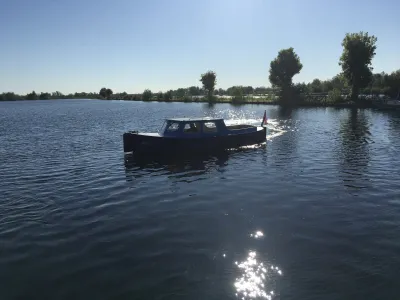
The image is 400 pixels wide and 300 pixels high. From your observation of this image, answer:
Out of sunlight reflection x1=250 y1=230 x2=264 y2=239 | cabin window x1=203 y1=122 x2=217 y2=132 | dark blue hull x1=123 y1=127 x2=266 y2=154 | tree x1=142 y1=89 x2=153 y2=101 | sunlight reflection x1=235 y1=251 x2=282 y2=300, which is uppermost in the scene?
tree x1=142 y1=89 x2=153 y2=101

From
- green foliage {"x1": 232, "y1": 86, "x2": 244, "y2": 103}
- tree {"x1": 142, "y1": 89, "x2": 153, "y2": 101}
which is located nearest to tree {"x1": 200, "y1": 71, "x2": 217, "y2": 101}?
green foliage {"x1": 232, "y1": 86, "x2": 244, "y2": 103}

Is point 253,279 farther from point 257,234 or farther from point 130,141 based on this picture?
point 130,141

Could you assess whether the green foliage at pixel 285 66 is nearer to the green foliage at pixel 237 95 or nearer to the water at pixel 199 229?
the green foliage at pixel 237 95

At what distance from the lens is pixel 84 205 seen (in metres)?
15.5

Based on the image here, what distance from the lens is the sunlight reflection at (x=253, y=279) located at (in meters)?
8.68

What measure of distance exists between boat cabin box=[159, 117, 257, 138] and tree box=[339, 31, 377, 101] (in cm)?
7551

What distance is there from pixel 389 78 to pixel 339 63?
21.1m

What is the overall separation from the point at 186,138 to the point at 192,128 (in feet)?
5.90

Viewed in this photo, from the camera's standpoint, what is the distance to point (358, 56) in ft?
289

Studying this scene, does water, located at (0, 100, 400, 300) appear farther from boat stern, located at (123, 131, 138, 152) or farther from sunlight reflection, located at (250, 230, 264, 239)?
boat stern, located at (123, 131, 138, 152)

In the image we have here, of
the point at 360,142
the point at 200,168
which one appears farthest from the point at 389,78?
the point at 200,168

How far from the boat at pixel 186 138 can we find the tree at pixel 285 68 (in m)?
88.3

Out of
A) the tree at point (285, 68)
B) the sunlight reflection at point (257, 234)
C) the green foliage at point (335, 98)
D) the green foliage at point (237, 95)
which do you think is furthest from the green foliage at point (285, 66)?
the sunlight reflection at point (257, 234)

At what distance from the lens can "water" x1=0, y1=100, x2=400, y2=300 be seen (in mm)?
9109
